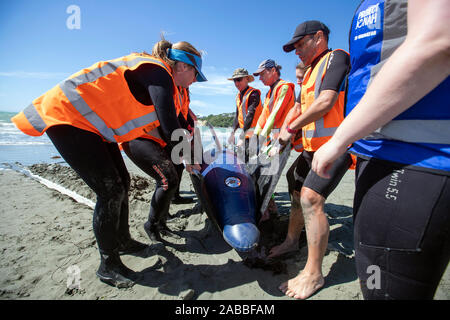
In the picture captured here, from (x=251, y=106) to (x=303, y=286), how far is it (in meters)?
4.04

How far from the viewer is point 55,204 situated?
3.92m

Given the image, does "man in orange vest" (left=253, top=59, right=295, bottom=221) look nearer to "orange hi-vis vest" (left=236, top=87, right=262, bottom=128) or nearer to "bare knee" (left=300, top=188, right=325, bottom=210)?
"orange hi-vis vest" (left=236, top=87, right=262, bottom=128)

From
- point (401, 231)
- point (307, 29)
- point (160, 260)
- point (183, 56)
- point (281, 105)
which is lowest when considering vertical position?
point (160, 260)

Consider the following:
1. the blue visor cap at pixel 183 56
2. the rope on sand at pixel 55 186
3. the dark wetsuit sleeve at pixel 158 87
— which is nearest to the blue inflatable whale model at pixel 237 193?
the dark wetsuit sleeve at pixel 158 87

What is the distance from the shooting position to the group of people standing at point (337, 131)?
2.41 feet

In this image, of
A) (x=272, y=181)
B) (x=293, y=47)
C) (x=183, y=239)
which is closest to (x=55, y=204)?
(x=183, y=239)

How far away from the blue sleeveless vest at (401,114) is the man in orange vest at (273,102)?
247 cm

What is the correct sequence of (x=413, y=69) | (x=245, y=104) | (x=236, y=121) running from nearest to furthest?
(x=413, y=69) → (x=245, y=104) → (x=236, y=121)

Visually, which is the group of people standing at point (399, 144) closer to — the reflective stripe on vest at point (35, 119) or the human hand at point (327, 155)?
the human hand at point (327, 155)

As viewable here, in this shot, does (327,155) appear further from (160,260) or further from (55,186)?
(55,186)

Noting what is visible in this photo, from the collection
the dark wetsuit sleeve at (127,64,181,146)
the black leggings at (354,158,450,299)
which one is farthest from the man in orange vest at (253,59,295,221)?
the black leggings at (354,158,450,299)

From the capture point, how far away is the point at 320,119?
84.0 inches

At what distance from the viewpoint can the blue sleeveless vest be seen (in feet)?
2.50

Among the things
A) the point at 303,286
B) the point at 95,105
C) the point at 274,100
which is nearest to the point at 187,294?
the point at 303,286
